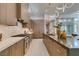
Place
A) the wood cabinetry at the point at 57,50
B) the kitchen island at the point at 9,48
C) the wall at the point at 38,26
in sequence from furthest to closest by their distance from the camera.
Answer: the wall at the point at 38,26 < the wood cabinetry at the point at 57,50 < the kitchen island at the point at 9,48

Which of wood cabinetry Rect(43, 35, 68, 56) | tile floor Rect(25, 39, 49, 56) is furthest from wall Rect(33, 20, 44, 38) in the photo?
wood cabinetry Rect(43, 35, 68, 56)

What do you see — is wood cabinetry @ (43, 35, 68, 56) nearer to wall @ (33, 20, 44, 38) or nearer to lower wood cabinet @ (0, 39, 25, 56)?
wall @ (33, 20, 44, 38)

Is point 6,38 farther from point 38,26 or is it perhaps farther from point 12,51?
point 12,51

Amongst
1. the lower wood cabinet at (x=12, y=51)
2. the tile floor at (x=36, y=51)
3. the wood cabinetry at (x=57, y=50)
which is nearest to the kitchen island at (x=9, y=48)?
the lower wood cabinet at (x=12, y=51)

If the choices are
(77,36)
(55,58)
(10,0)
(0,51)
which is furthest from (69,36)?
(0,51)

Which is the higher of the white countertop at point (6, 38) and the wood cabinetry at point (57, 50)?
the white countertop at point (6, 38)

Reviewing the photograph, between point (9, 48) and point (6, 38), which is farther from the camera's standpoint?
point (6, 38)

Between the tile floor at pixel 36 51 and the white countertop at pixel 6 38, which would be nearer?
the white countertop at pixel 6 38

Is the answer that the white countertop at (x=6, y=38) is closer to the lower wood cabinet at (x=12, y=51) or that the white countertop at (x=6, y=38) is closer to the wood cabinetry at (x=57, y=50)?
the lower wood cabinet at (x=12, y=51)

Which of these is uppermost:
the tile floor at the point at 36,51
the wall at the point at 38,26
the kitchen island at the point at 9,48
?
the wall at the point at 38,26

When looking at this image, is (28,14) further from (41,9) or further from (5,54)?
(5,54)

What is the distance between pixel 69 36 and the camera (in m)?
3.41

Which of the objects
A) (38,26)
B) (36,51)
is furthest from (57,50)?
(36,51)

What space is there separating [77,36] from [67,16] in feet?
1.40
